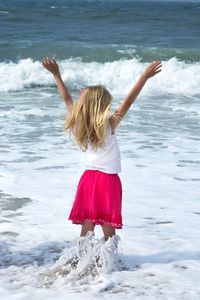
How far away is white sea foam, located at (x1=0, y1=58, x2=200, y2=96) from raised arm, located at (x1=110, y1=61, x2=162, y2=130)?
1171cm

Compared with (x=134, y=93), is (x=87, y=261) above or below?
below

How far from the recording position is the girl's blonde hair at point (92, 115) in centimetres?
372

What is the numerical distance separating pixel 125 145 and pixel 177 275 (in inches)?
190

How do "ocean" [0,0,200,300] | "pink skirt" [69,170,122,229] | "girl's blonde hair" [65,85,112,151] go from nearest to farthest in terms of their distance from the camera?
"girl's blonde hair" [65,85,112,151] → "pink skirt" [69,170,122,229] → "ocean" [0,0,200,300]

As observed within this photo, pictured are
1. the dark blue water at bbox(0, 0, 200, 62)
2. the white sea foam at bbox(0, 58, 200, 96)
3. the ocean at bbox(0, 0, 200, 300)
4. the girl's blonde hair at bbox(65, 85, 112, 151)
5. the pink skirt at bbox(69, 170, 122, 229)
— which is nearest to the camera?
the girl's blonde hair at bbox(65, 85, 112, 151)

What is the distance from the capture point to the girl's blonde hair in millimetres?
3725

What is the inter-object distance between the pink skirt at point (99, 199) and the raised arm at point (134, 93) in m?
0.36

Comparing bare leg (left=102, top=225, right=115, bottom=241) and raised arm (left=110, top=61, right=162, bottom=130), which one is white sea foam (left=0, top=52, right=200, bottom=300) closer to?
bare leg (left=102, top=225, right=115, bottom=241)

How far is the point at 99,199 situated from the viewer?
391 centimetres

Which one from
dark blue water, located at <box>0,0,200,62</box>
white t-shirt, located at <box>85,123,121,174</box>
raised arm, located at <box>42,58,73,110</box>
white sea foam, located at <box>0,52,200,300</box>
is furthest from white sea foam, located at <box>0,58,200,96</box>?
white t-shirt, located at <box>85,123,121,174</box>

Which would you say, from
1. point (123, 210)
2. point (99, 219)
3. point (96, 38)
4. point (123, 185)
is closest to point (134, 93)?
point (99, 219)

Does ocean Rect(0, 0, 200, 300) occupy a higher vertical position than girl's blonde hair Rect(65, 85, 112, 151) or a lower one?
lower

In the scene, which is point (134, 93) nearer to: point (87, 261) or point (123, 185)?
point (87, 261)

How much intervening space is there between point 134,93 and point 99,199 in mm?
737
